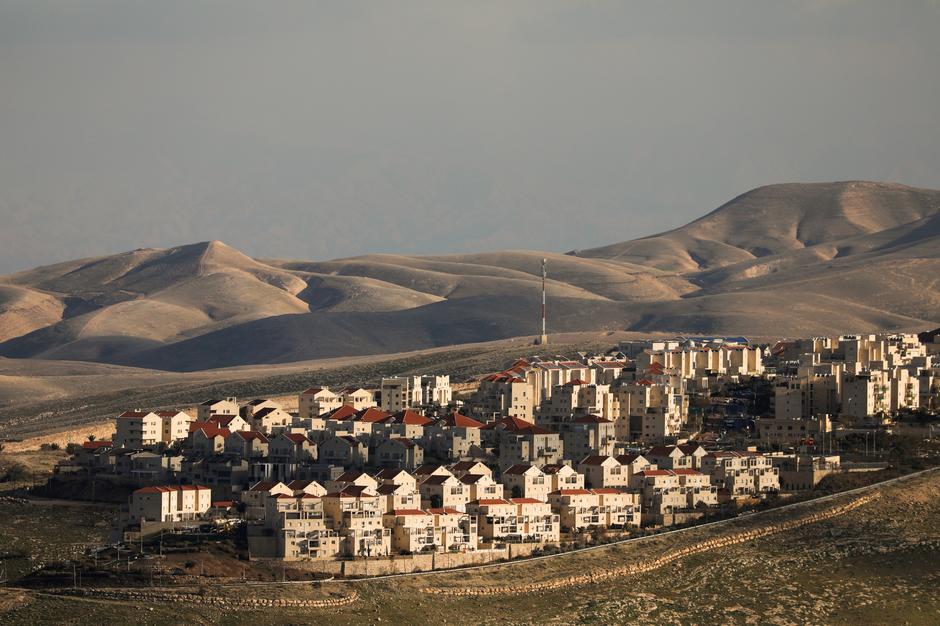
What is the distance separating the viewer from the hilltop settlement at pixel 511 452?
5800 centimetres

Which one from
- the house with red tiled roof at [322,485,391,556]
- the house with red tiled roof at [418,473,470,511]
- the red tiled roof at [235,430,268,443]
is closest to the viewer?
the house with red tiled roof at [322,485,391,556]

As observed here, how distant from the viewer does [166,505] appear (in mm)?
59688

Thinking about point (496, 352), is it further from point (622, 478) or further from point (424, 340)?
point (424, 340)

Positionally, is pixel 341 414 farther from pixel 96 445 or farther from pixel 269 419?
pixel 96 445

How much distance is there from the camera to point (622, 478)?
66.2m

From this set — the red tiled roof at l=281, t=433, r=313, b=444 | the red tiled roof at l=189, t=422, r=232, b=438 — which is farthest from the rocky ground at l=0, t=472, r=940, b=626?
the red tiled roof at l=189, t=422, r=232, b=438

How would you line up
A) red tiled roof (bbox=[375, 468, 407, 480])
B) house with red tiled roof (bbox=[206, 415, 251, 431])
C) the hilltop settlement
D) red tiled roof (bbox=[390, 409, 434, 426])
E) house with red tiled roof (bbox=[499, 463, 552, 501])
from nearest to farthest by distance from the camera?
the hilltop settlement
red tiled roof (bbox=[375, 468, 407, 480])
house with red tiled roof (bbox=[499, 463, 552, 501])
red tiled roof (bbox=[390, 409, 434, 426])
house with red tiled roof (bbox=[206, 415, 251, 431])

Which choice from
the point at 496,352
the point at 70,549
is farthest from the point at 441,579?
the point at 496,352

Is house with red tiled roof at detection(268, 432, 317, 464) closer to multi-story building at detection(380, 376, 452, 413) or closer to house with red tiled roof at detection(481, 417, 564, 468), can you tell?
house with red tiled roof at detection(481, 417, 564, 468)

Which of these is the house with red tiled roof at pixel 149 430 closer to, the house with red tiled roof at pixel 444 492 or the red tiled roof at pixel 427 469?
the red tiled roof at pixel 427 469

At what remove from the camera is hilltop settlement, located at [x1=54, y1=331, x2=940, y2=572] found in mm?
58000

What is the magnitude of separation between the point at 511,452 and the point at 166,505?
14487mm

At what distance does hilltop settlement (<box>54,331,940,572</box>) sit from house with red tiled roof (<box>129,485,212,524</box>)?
0.19 feet

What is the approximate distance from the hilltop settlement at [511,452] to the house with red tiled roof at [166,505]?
0.06 m
